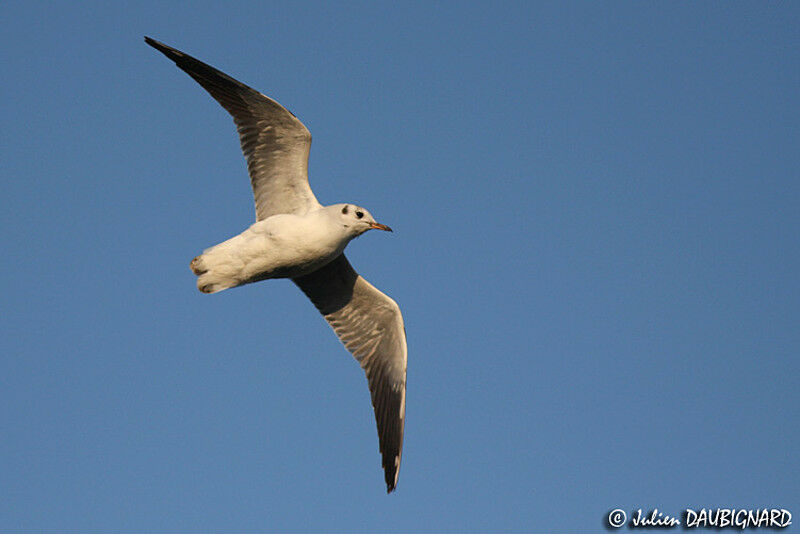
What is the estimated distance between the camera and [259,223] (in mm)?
11141

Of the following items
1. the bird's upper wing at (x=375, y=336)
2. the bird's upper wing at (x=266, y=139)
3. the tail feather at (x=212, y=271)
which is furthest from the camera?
the bird's upper wing at (x=375, y=336)

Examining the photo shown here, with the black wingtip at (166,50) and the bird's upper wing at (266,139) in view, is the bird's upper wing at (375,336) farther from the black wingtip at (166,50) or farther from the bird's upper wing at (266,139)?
the black wingtip at (166,50)

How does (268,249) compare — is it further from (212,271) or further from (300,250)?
(212,271)

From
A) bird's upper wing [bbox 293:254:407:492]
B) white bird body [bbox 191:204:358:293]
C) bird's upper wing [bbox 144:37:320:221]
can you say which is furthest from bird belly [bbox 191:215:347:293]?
bird's upper wing [bbox 293:254:407:492]

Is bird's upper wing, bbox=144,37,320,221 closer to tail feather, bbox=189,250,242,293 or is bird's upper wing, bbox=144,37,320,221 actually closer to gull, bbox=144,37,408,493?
gull, bbox=144,37,408,493

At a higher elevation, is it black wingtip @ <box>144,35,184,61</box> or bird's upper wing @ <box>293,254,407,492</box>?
black wingtip @ <box>144,35,184,61</box>

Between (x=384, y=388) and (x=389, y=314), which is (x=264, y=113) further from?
(x=384, y=388)

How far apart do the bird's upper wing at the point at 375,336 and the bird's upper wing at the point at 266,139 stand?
1558 mm

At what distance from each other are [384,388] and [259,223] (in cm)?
365

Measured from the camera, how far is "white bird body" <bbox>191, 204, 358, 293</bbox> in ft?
35.5

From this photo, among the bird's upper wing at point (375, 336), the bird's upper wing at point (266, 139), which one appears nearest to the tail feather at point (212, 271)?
the bird's upper wing at point (266, 139)

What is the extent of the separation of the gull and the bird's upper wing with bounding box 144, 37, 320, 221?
0.01 meters

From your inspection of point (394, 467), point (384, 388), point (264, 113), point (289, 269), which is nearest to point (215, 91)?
point (264, 113)

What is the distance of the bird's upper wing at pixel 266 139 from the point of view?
11266 mm
